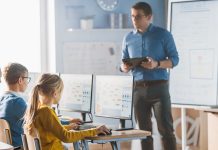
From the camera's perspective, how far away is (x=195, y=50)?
4.96m

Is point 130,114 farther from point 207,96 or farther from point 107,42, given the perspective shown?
point 107,42

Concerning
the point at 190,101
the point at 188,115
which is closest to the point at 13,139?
the point at 190,101

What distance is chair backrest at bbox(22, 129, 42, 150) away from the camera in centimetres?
288

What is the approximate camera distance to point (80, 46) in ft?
19.4

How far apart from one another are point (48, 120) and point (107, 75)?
84 centimetres

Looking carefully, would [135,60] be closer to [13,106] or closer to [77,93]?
[77,93]

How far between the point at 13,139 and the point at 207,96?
7.09 feet

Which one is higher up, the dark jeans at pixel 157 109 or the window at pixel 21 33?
the window at pixel 21 33

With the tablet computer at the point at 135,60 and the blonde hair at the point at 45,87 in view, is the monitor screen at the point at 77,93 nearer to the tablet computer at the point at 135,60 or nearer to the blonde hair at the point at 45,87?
the tablet computer at the point at 135,60

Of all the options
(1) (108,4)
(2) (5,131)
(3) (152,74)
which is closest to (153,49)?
(3) (152,74)

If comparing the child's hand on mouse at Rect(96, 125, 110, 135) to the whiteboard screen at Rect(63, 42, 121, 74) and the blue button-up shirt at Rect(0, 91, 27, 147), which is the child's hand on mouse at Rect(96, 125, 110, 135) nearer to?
the blue button-up shirt at Rect(0, 91, 27, 147)

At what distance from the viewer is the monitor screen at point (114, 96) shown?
11.7ft

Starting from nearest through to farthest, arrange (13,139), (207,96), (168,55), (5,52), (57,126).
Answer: (57,126) < (13,139) < (168,55) < (207,96) < (5,52)

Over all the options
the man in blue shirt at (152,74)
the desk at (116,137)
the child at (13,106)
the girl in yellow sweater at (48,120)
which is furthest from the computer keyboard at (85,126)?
the man in blue shirt at (152,74)
